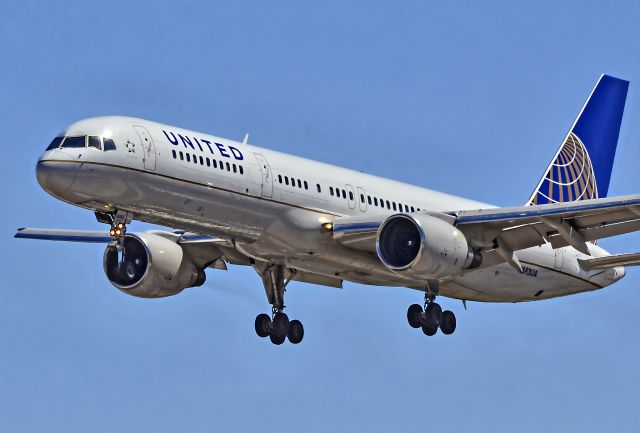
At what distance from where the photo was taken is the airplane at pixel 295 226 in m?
46.1

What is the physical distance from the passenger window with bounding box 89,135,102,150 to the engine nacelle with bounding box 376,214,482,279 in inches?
353

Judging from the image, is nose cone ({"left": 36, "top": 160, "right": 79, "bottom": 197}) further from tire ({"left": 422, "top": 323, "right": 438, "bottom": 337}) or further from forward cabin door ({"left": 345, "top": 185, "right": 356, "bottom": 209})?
tire ({"left": 422, "top": 323, "right": 438, "bottom": 337})

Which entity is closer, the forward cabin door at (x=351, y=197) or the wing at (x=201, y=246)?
the forward cabin door at (x=351, y=197)

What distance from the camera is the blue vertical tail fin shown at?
62250 millimetres

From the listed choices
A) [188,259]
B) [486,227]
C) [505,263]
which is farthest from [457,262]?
[188,259]

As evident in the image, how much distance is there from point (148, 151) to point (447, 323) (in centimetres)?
1333

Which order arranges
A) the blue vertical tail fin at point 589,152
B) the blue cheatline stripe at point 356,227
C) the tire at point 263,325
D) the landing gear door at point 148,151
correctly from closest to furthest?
the landing gear door at point 148,151
the blue cheatline stripe at point 356,227
the tire at point 263,325
the blue vertical tail fin at point 589,152

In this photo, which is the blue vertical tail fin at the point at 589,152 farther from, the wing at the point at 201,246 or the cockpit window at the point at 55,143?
the cockpit window at the point at 55,143

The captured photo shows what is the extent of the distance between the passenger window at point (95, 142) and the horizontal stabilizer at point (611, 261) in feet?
58.4

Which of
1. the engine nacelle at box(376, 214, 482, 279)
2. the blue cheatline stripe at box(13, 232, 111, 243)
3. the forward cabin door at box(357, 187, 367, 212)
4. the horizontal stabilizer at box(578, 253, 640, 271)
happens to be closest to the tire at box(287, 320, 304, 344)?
the forward cabin door at box(357, 187, 367, 212)

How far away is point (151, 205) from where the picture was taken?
46281 millimetres

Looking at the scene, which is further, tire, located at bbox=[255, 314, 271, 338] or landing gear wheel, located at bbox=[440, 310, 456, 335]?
tire, located at bbox=[255, 314, 271, 338]

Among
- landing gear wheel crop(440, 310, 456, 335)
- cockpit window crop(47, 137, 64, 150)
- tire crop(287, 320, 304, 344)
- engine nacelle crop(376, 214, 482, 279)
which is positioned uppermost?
cockpit window crop(47, 137, 64, 150)

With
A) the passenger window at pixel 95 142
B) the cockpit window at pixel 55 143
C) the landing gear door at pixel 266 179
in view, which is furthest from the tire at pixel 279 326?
the cockpit window at pixel 55 143
